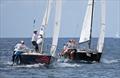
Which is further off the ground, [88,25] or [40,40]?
[88,25]

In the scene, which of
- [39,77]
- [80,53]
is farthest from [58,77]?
[80,53]

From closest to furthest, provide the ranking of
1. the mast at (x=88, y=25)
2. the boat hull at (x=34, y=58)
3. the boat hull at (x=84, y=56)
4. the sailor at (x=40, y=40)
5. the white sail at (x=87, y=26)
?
1. the boat hull at (x=34, y=58)
2. the sailor at (x=40, y=40)
3. the boat hull at (x=84, y=56)
4. the mast at (x=88, y=25)
5. the white sail at (x=87, y=26)

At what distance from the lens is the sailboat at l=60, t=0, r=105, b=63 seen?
2116 inches

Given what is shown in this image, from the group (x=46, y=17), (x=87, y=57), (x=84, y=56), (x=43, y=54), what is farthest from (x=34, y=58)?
(x=87, y=57)

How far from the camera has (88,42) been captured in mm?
57531

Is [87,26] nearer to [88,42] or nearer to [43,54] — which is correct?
[88,42]

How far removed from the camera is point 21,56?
149ft

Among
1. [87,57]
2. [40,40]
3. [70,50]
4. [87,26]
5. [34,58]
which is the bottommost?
[87,57]

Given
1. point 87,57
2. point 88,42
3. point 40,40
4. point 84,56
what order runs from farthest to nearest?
1. point 88,42
2. point 87,57
3. point 84,56
4. point 40,40

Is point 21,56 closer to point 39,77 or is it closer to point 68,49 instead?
point 39,77

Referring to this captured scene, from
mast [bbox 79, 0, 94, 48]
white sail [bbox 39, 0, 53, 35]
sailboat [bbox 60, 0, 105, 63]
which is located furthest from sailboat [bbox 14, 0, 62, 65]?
mast [bbox 79, 0, 94, 48]

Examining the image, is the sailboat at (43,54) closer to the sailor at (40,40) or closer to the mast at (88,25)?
the sailor at (40,40)

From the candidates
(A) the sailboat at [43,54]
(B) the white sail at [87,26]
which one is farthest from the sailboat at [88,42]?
(A) the sailboat at [43,54]

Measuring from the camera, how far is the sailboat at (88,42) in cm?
5375
